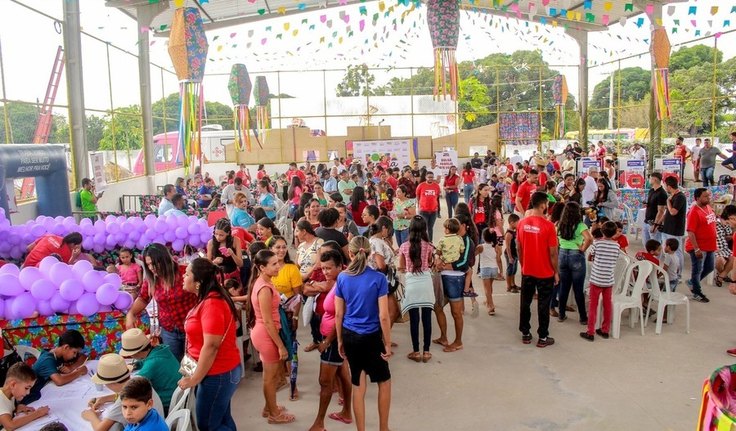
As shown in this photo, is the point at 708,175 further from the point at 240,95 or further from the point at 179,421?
the point at 179,421

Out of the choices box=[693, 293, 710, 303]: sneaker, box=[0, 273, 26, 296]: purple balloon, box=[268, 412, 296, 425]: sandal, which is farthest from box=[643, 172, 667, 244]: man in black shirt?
box=[0, 273, 26, 296]: purple balloon

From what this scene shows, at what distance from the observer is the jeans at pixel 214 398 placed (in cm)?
340

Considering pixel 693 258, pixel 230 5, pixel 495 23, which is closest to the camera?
pixel 693 258

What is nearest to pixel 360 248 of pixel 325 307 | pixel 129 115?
pixel 325 307

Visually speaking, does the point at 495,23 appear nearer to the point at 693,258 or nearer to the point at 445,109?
the point at 445,109

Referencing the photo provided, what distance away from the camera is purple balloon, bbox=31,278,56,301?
4434mm

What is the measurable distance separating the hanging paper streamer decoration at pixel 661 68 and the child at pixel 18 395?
47.1 feet

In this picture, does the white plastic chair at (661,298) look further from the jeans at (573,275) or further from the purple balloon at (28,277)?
the purple balloon at (28,277)

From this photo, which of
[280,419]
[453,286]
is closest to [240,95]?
[453,286]

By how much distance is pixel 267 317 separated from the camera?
12.8 ft

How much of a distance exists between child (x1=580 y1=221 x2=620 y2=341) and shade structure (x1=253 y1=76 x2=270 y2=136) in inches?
627

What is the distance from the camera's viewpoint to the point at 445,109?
90.0 ft

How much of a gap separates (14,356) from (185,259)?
266 centimetres

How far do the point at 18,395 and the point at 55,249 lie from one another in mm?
2735
